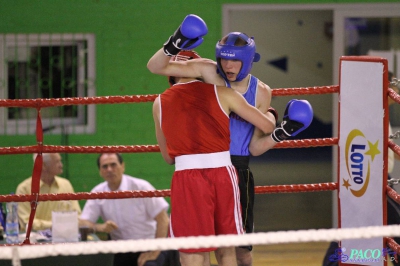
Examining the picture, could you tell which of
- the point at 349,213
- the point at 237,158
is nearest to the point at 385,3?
the point at 349,213

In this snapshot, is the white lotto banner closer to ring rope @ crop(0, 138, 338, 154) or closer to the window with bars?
ring rope @ crop(0, 138, 338, 154)

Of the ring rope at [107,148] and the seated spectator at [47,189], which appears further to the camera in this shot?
the seated spectator at [47,189]

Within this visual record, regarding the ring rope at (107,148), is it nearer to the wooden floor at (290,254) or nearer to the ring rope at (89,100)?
the ring rope at (89,100)

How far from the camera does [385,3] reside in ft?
19.1

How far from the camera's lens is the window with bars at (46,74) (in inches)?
222

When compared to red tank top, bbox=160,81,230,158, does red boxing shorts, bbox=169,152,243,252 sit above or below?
below

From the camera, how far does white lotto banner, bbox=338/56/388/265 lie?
2922mm

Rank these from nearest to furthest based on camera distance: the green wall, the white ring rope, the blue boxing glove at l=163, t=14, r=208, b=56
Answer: the white ring rope < the blue boxing glove at l=163, t=14, r=208, b=56 < the green wall

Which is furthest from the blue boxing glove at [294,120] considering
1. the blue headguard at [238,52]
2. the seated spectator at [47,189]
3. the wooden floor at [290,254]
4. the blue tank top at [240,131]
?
the wooden floor at [290,254]

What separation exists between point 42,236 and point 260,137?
1.47 meters

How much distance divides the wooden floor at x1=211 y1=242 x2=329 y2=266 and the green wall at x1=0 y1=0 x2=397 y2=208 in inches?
38.0

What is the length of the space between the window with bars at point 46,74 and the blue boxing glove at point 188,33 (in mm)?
3390

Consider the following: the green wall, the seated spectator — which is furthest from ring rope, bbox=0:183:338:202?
the green wall

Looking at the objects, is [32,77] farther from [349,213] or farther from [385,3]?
[349,213]
